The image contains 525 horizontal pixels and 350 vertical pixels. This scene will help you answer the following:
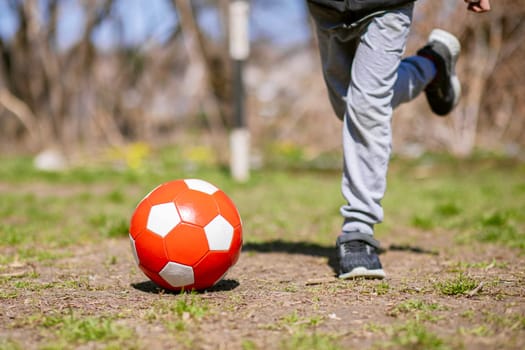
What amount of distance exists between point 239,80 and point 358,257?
4.57m

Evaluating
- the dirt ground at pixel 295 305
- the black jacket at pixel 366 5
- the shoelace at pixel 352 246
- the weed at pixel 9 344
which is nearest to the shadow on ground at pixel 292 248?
the dirt ground at pixel 295 305

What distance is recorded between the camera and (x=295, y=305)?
2.22 metres

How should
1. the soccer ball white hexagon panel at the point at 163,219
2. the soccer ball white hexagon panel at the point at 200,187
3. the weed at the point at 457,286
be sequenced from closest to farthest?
1. the weed at the point at 457,286
2. the soccer ball white hexagon panel at the point at 163,219
3. the soccer ball white hexagon panel at the point at 200,187

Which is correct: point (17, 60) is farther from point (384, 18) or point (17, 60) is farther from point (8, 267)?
point (384, 18)

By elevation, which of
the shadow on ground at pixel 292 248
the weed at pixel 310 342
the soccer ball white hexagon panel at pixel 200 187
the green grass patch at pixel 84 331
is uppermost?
the soccer ball white hexagon panel at pixel 200 187

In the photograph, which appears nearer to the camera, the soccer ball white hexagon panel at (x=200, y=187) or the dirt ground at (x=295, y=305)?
the dirt ground at (x=295, y=305)

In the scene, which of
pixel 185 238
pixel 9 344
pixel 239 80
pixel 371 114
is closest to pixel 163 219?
pixel 185 238

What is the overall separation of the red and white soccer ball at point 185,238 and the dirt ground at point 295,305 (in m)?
0.08

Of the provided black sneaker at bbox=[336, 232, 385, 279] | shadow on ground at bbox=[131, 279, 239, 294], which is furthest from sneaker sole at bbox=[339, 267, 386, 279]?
shadow on ground at bbox=[131, 279, 239, 294]

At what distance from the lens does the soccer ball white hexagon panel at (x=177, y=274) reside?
2402 mm

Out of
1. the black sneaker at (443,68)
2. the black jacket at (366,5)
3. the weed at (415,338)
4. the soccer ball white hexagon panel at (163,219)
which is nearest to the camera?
the weed at (415,338)

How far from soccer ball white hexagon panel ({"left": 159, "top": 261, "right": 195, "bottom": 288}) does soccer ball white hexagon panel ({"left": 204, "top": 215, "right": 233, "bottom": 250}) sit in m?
0.13

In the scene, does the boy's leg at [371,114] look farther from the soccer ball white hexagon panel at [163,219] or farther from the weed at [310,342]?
the weed at [310,342]

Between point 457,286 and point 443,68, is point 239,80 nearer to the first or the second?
point 443,68
